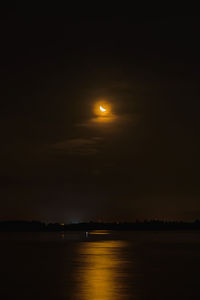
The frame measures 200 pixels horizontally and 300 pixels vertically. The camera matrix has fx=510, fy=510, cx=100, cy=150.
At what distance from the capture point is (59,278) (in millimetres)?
35906

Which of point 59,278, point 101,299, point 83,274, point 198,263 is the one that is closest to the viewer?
point 101,299

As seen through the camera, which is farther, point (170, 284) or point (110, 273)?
point (110, 273)

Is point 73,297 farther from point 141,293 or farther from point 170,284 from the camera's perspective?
point 170,284

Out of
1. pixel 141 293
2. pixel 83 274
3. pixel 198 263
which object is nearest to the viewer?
pixel 141 293

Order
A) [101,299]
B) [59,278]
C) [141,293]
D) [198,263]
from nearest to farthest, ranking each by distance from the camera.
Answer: [101,299] < [141,293] < [59,278] < [198,263]

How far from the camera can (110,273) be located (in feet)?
128

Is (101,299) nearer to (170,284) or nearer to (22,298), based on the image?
(22,298)

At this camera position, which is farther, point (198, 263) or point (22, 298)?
point (198, 263)

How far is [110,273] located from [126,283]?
22.6ft

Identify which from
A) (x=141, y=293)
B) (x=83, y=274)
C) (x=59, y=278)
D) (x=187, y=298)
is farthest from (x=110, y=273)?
(x=187, y=298)

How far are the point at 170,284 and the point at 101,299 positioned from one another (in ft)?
27.8

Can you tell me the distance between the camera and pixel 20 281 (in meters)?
33.8

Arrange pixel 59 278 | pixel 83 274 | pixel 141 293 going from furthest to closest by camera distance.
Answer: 1. pixel 83 274
2. pixel 59 278
3. pixel 141 293

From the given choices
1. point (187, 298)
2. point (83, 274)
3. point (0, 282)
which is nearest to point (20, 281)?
point (0, 282)
